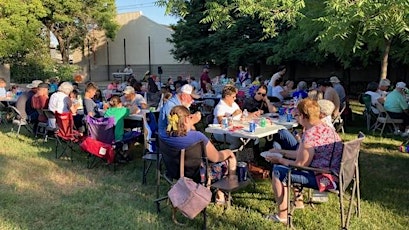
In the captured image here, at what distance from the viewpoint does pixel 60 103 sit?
7129 mm

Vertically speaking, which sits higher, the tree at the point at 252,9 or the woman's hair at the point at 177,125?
the tree at the point at 252,9

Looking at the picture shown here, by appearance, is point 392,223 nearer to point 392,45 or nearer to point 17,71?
point 392,45

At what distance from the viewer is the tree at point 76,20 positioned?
87.5 ft

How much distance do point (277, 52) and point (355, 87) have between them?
4.00 metres

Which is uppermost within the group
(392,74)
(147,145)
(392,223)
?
(392,74)

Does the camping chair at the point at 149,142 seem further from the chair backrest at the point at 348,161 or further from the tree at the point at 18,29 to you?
the tree at the point at 18,29

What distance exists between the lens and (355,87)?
1767cm

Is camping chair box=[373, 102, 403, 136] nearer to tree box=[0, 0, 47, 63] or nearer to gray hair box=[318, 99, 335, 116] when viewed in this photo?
gray hair box=[318, 99, 335, 116]

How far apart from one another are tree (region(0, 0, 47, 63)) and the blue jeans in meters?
21.1

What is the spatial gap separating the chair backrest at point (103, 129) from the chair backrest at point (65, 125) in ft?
2.93

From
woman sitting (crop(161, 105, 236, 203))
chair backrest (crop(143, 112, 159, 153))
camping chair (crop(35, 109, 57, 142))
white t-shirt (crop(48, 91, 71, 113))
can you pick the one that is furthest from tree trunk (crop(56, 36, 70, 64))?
woman sitting (crop(161, 105, 236, 203))

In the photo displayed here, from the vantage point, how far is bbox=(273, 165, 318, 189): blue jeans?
12.0 ft

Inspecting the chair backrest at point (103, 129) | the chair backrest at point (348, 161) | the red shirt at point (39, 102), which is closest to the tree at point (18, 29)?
the red shirt at point (39, 102)

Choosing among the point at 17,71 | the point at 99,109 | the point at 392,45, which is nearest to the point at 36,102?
the point at 99,109
